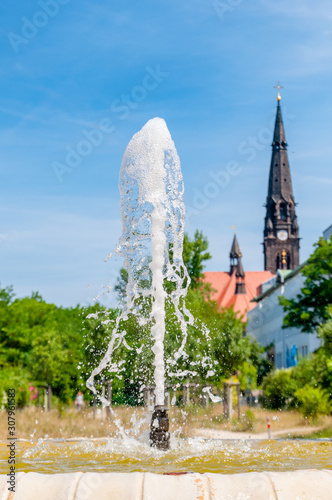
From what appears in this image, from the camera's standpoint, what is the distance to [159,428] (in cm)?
1012

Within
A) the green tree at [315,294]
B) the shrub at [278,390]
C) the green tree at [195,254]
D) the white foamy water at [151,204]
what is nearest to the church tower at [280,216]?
the green tree at [195,254]

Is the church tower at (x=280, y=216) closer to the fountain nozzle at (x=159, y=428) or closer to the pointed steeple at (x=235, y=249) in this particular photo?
the pointed steeple at (x=235, y=249)

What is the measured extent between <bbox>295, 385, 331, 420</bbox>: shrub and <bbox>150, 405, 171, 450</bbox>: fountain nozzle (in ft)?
53.1

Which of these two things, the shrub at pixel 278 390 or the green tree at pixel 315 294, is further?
the green tree at pixel 315 294

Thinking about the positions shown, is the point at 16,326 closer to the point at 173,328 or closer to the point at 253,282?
the point at 173,328

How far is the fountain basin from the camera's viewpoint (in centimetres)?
530

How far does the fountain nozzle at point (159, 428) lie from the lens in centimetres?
1009

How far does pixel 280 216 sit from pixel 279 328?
6932 cm

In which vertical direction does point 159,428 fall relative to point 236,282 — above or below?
below

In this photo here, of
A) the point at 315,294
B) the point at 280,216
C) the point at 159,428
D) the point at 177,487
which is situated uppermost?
the point at 280,216

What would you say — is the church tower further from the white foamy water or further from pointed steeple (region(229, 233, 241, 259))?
the white foamy water

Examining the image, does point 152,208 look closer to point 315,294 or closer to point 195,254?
point 315,294

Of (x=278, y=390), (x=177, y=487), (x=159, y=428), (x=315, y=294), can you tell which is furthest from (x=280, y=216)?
(x=177, y=487)

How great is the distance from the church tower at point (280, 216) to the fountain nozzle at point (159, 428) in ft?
412
